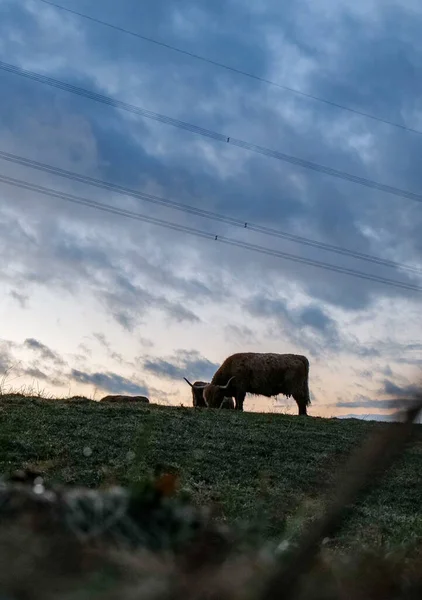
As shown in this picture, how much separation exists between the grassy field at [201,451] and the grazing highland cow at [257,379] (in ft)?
27.3

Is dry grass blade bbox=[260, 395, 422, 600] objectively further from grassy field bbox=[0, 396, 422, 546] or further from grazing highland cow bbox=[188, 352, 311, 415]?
grazing highland cow bbox=[188, 352, 311, 415]

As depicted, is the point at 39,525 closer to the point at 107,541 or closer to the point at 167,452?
the point at 107,541

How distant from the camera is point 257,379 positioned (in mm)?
23938

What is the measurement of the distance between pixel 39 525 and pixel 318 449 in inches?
488

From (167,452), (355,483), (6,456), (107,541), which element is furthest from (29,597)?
(167,452)

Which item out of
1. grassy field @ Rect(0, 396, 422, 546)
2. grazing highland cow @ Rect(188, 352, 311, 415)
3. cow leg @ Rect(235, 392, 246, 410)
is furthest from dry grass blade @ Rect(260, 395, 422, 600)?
cow leg @ Rect(235, 392, 246, 410)

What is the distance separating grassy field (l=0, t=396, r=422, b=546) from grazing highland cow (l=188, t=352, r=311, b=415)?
27.3 ft

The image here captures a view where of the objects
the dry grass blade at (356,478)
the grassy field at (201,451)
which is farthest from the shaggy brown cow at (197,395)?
the dry grass blade at (356,478)

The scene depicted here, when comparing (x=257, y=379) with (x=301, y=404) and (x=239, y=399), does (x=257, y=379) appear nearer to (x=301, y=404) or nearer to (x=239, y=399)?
(x=239, y=399)

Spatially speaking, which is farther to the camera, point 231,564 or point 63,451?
point 63,451

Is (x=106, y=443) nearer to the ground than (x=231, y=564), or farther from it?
farther from it

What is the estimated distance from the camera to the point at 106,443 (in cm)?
1095

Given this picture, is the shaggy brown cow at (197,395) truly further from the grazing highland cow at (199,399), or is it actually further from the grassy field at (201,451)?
the grassy field at (201,451)

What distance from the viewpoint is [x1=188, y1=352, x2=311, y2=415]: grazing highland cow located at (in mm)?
23828
